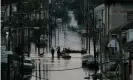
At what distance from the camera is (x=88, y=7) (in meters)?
76.4

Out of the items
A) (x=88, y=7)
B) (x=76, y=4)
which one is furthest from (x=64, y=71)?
(x=76, y=4)

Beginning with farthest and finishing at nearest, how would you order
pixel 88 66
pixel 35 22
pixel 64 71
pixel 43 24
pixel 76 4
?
1. pixel 76 4
2. pixel 43 24
3. pixel 35 22
4. pixel 88 66
5. pixel 64 71

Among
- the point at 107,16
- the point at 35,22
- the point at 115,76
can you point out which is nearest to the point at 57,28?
the point at 35,22

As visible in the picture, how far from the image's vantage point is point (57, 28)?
3484 inches

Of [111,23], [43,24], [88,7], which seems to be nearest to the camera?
[111,23]

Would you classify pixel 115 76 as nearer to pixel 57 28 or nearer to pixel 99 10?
pixel 99 10

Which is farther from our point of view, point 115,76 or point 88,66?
point 88,66

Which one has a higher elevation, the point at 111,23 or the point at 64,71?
the point at 111,23

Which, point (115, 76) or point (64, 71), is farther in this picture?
point (64, 71)

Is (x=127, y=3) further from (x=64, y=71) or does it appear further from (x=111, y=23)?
(x=64, y=71)

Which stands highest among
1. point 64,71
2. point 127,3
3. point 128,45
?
point 127,3

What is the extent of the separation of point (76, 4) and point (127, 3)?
55.6m

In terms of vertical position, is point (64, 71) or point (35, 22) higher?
point (35, 22)

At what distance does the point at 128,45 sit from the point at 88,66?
64.0 feet
